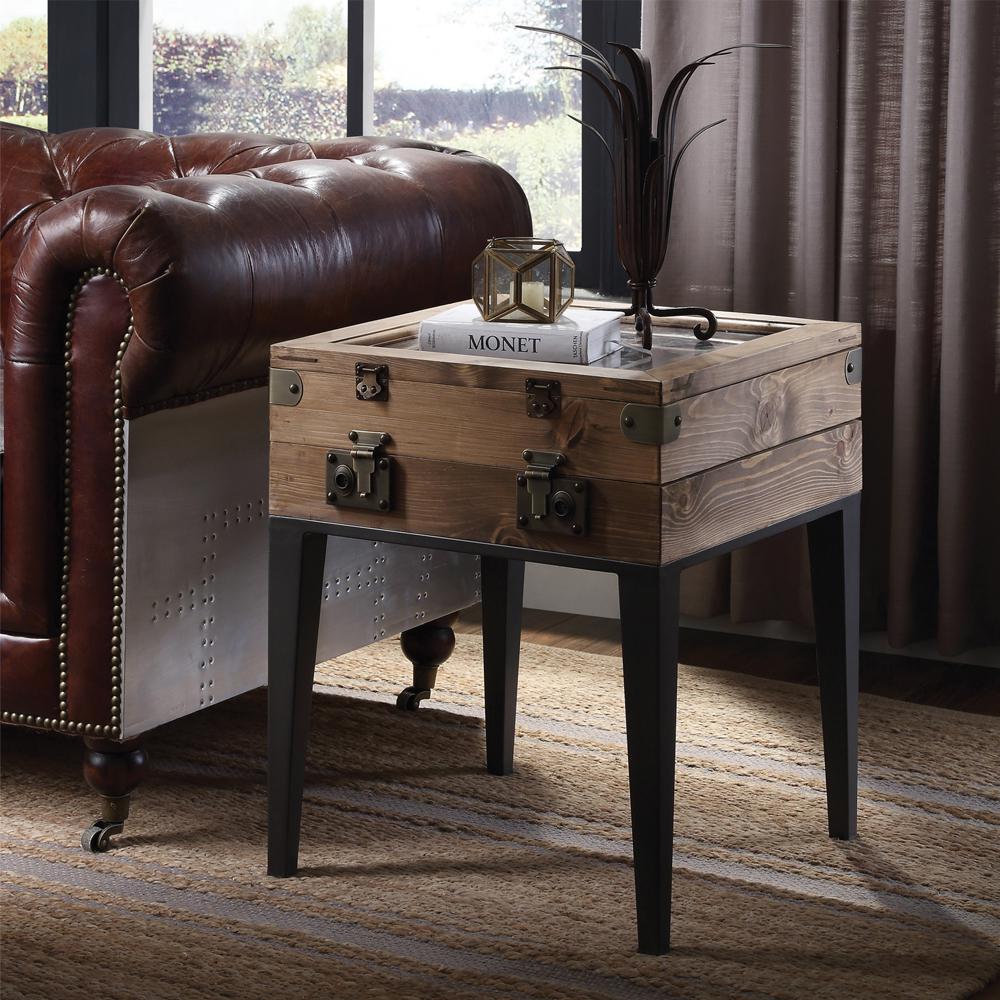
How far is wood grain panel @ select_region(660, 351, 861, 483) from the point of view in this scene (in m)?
1.46

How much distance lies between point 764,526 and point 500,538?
0.91 ft

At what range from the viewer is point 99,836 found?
1754mm

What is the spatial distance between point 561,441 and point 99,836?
0.72 meters

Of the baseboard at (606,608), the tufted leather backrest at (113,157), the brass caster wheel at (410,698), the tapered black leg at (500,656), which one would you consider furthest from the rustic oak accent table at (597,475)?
the baseboard at (606,608)

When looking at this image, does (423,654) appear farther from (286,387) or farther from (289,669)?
(286,387)

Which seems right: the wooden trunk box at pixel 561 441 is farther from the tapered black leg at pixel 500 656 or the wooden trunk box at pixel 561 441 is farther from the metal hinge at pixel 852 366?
the tapered black leg at pixel 500 656

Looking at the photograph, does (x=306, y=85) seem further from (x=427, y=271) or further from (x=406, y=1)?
(x=427, y=271)

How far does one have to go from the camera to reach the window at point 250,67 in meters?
3.04

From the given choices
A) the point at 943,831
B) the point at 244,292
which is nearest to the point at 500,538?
the point at 244,292

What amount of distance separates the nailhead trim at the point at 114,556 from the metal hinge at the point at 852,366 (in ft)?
2.48

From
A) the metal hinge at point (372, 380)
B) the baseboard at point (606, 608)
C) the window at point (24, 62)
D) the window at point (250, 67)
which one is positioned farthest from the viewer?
the window at point (24, 62)

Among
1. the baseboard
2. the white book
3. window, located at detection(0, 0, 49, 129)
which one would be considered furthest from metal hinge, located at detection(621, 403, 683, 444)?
window, located at detection(0, 0, 49, 129)

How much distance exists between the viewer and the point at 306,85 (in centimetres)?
307

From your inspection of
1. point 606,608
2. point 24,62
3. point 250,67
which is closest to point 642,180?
point 606,608
